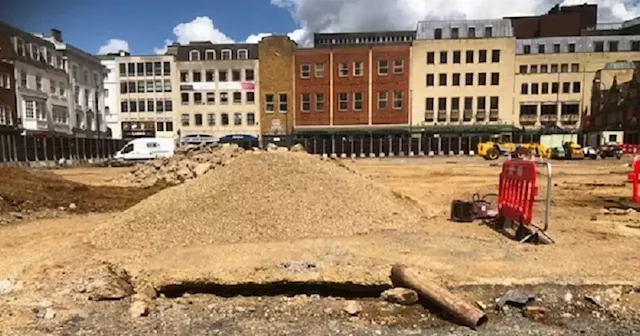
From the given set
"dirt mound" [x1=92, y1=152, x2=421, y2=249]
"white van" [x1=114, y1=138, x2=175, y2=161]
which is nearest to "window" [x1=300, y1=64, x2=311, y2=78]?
"white van" [x1=114, y1=138, x2=175, y2=161]

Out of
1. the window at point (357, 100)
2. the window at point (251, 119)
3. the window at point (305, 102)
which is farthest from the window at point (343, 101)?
the window at point (251, 119)

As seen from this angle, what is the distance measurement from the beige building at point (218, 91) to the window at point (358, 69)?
14.3 meters

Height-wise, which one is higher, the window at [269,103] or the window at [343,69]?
the window at [343,69]

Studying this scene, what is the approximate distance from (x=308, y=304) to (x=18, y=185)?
1555 centimetres

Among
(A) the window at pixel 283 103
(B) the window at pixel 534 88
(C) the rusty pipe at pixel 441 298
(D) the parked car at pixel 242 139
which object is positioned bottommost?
(C) the rusty pipe at pixel 441 298

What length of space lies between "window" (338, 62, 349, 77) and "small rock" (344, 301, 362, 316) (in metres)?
62.2

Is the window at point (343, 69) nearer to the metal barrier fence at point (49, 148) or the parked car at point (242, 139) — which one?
the parked car at point (242, 139)

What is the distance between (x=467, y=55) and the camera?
220 ft

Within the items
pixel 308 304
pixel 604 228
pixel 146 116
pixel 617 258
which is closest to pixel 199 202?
pixel 308 304

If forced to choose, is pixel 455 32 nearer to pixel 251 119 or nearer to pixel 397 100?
pixel 397 100

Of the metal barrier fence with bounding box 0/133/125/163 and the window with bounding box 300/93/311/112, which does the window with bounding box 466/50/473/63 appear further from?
the metal barrier fence with bounding box 0/133/125/163

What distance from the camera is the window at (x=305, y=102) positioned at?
224 feet

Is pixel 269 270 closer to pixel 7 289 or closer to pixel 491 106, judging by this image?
pixel 7 289

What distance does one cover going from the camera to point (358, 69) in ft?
221
